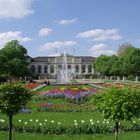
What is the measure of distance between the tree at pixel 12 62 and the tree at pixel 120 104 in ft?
201

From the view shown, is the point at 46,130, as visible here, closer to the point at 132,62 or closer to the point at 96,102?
the point at 96,102

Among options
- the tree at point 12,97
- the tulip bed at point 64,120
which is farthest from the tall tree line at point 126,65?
the tree at point 12,97

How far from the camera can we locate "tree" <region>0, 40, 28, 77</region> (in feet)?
243

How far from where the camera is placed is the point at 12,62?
74.9 metres

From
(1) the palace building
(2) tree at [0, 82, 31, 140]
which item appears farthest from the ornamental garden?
(1) the palace building

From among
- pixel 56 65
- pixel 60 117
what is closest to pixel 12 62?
pixel 60 117

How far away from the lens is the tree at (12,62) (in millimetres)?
74125

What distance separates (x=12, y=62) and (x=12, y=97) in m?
65.1

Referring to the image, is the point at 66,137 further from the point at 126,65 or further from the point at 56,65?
the point at 56,65

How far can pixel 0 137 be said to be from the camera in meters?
12.2

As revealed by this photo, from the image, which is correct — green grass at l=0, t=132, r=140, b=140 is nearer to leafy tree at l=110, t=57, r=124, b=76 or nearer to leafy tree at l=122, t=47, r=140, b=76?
leafy tree at l=122, t=47, r=140, b=76

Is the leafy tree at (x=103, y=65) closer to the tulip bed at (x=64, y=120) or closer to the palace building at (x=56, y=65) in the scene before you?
the palace building at (x=56, y=65)

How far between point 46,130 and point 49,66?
443 ft

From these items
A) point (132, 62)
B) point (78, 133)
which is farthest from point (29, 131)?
point (132, 62)
